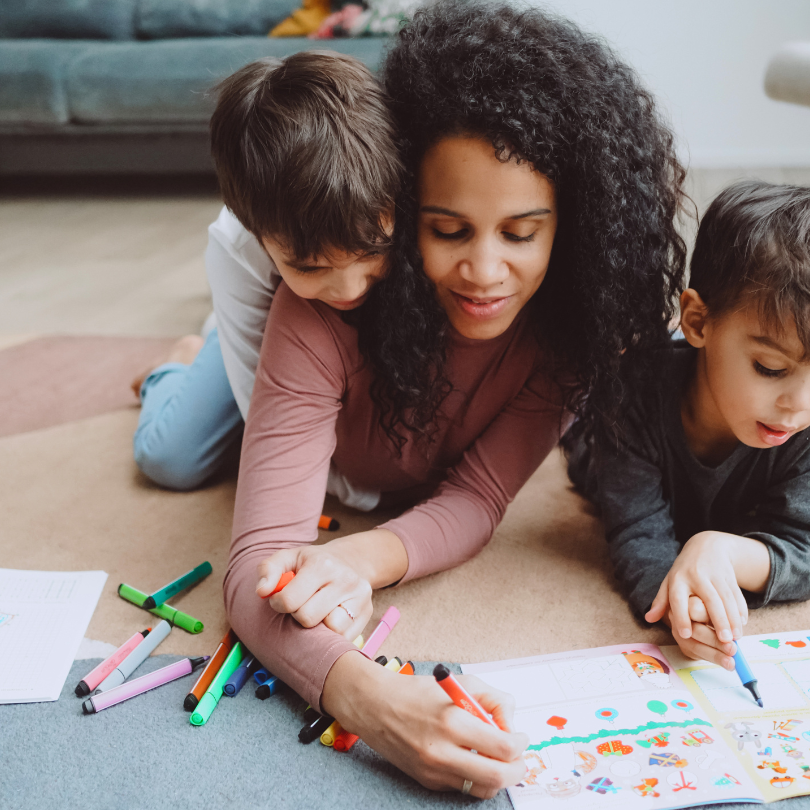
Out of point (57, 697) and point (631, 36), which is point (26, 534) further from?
point (631, 36)

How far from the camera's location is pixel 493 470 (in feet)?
3.37

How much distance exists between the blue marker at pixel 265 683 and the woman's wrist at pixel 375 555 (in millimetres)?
145

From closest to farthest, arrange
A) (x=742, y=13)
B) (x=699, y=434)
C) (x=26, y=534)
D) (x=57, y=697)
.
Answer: (x=57, y=697) → (x=699, y=434) → (x=26, y=534) → (x=742, y=13)

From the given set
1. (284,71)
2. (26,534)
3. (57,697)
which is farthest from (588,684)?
(26,534)

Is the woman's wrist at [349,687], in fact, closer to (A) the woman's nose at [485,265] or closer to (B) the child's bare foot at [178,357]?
(A) the woman's nose at [485,265]

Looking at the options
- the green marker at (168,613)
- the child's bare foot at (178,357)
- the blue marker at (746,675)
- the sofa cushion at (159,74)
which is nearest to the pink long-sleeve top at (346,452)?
the green marker at (168,613)

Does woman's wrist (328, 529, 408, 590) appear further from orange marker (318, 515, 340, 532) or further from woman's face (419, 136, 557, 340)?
woman's face (419, 136, 557, 340)

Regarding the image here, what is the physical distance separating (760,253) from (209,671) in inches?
29.1

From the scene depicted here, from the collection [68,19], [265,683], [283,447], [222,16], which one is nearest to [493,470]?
[283,447]

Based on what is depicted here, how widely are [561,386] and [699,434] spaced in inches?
7.1

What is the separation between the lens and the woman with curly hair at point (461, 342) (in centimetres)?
76

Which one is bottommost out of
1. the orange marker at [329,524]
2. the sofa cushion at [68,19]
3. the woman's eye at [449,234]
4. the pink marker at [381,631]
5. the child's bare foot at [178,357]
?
the child's bare foot at [178,357]

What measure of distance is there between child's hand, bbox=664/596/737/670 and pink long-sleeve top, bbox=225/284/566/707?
291mm

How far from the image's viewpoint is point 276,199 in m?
0.74
